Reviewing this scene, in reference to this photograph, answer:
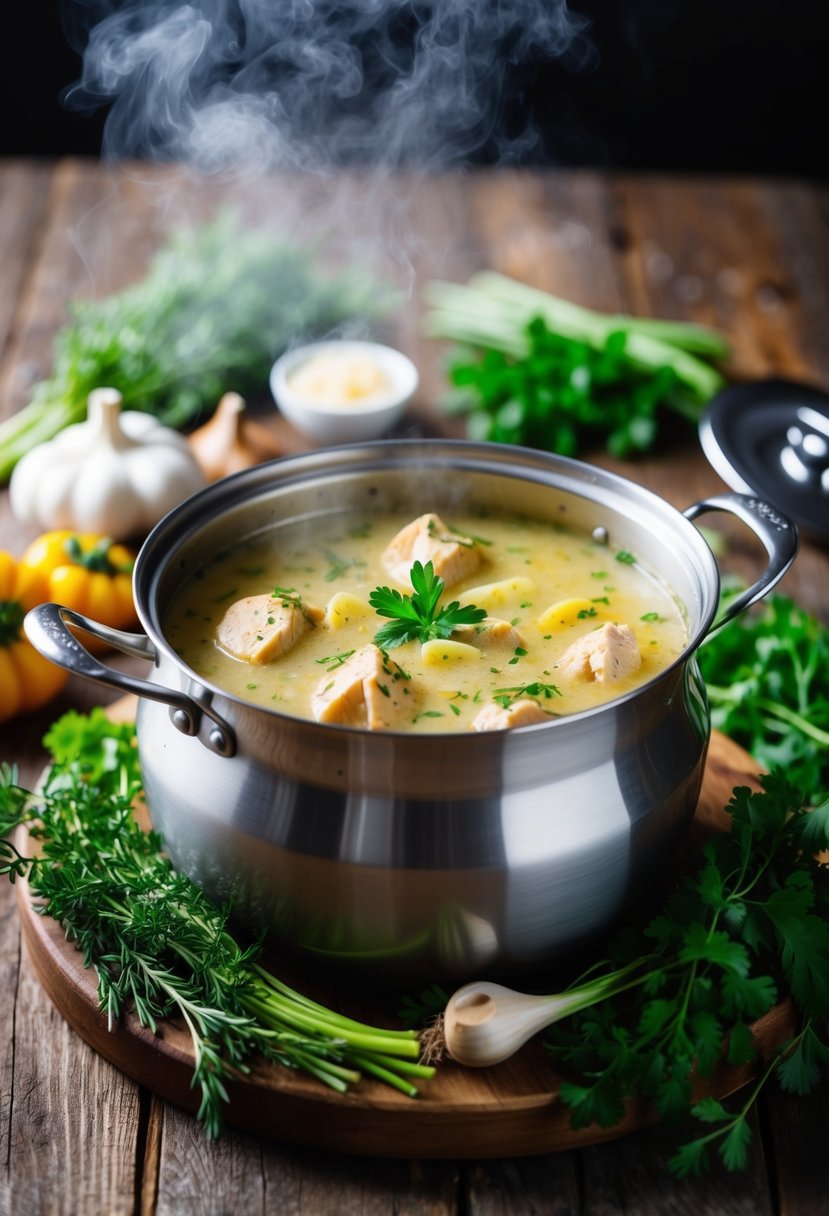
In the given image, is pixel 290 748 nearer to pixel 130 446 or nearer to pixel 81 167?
pixel 130 446

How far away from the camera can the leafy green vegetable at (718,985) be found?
2.18 m

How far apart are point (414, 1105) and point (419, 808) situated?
1.62 feet

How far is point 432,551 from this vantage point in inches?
115

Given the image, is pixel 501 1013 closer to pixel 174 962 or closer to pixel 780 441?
pixel 174 962

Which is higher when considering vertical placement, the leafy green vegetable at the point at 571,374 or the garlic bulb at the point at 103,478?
the garlic bulb at the point at 103,478

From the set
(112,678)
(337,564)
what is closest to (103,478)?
(337,564)

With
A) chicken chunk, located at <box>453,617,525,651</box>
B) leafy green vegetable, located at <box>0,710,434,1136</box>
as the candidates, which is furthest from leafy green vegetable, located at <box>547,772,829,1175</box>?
chicken chunk, located at <box>453,617,525,651</box>

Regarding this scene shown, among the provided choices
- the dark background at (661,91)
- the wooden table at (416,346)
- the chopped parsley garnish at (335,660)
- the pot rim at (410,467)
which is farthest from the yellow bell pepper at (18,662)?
the dark background at (661,91)

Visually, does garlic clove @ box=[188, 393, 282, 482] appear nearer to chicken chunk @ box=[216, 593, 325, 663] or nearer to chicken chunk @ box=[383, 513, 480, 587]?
chicken chunk @ box=[383, 513, 480, 587]

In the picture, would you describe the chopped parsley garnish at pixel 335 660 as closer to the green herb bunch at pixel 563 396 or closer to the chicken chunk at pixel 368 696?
the chicken chunk at pixel 368 696

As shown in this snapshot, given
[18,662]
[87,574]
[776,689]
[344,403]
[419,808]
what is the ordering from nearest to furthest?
[419,808] < [776,689] < [18,662] < [87,574] < [344,403]

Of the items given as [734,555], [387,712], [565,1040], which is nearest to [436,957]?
[565,1040]

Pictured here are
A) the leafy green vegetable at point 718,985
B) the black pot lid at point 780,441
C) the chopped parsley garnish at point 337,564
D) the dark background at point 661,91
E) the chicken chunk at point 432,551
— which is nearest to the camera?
the leafy green vegetable at point 718,985

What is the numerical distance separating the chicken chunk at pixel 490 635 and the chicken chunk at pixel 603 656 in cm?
11
